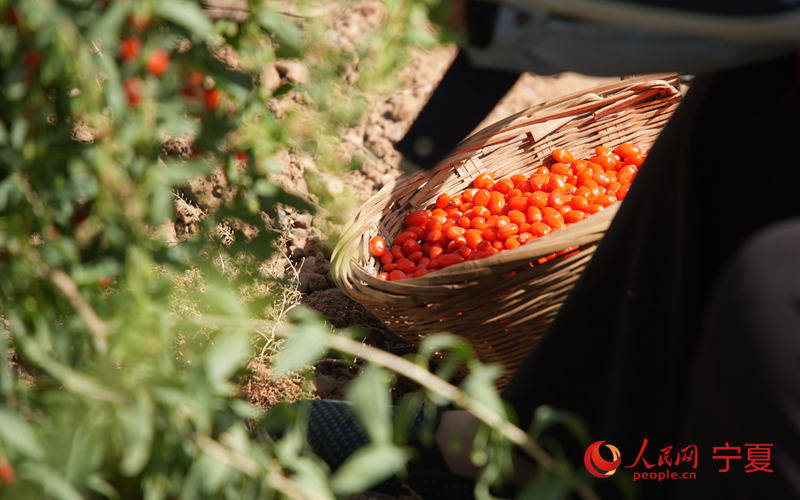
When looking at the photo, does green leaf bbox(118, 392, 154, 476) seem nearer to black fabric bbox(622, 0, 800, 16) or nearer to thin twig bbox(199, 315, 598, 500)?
thin twig bbox(199, 315, 598, 500)

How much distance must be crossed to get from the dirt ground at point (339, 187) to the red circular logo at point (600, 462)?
67cm

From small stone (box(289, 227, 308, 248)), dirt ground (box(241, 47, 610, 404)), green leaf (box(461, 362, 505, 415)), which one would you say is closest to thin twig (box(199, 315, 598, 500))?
green leaf (box(461, 362, 505, 415))

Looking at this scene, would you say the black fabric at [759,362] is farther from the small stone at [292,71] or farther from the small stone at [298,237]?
the small stone at [292,71]

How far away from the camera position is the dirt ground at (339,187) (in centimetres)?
182

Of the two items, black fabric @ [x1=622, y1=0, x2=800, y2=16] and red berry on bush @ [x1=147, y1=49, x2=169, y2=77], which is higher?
black fabric @ [x1=622, y1=0, x2=800, y2=16]

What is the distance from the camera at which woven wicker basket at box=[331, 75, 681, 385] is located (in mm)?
1505

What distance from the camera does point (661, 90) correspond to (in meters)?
2.12

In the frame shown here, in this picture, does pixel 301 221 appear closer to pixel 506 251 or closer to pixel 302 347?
pixel 506 251

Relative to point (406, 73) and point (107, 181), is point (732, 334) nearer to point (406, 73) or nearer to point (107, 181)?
point (107, 181)

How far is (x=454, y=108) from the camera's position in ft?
2.87

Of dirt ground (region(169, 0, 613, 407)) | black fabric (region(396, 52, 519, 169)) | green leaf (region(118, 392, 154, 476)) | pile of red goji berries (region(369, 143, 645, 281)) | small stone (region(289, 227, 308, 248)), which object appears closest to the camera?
green leaf (region(118, 392, 154, 476))

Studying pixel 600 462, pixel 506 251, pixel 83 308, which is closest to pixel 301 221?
pixel 506 251

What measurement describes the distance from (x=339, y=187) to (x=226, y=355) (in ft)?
4.72

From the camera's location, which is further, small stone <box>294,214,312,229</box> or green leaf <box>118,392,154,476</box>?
small stone <box>294,214,312,229</box>
